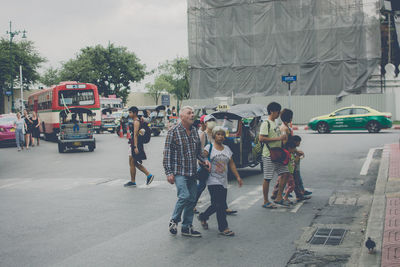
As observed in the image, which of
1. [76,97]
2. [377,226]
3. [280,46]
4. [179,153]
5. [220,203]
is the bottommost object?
[377,226]

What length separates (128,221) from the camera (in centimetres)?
725

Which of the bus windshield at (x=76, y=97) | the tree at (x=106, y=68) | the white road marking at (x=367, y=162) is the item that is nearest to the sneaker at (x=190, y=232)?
the white road marking at (x=367, y=162)

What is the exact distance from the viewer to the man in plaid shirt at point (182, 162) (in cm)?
626

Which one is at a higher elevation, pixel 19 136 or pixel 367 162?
pixel 19 136

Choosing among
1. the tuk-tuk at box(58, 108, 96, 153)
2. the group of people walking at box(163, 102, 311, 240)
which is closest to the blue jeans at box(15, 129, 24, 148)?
the tuk-tuk at box(58, 108, 96, 153)

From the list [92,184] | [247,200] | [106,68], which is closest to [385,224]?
[247,200]

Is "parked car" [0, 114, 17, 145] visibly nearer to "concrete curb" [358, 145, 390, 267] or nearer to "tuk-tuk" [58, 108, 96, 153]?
"tuk-tuk" [58, 108, 96, 153]

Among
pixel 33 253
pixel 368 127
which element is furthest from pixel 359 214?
pixel 368 127

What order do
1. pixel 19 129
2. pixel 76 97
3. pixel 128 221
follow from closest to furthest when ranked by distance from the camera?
pixel 128 221, pixel 19 129, pixel 76 97

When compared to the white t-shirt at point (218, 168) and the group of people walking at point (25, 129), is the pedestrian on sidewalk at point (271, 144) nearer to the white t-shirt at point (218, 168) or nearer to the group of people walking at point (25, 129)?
the white t-shirt at point (218, 168)

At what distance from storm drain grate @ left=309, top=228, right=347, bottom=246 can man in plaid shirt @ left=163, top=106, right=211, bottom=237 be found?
1.51 m

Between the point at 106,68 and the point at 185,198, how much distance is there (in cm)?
6646

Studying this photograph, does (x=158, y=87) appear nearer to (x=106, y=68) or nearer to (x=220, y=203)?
(x=106, y=68)

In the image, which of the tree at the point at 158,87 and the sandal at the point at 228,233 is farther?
the tree at the point at 158,87
